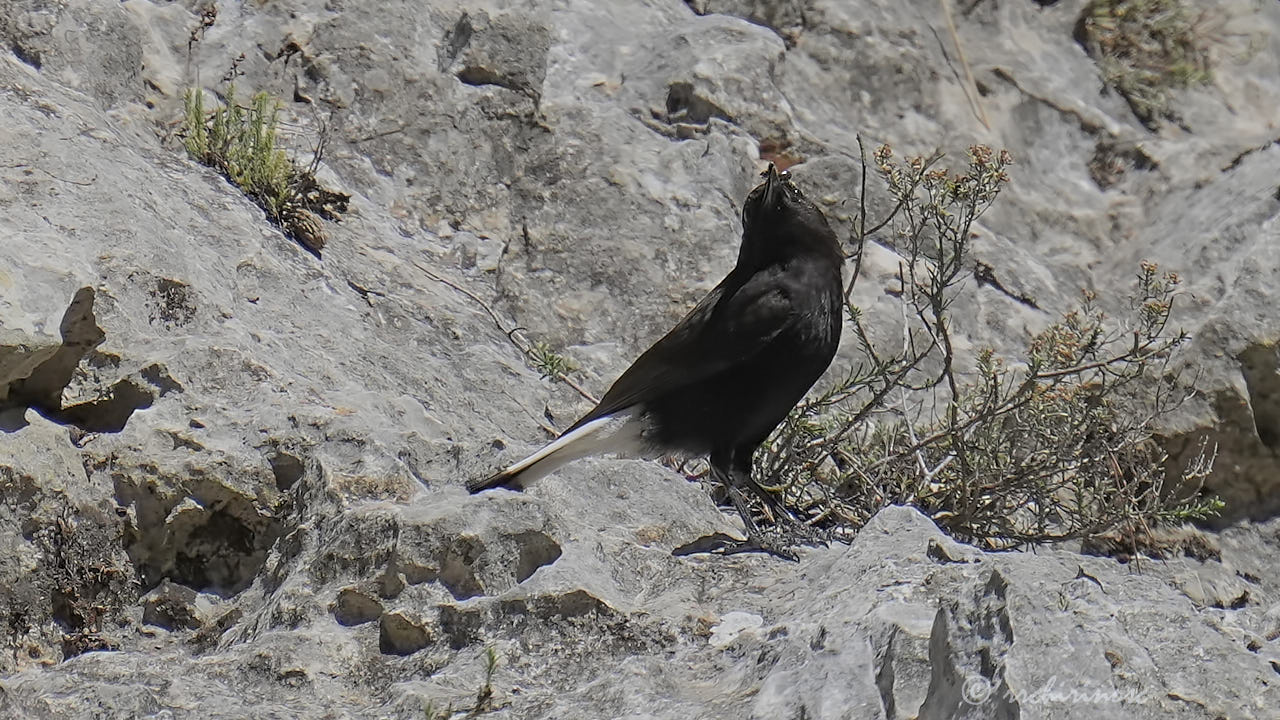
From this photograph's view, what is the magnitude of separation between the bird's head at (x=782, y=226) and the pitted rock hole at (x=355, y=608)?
7.66ft

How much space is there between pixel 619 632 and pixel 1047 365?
2596mm

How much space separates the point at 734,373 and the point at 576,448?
73 centimetres

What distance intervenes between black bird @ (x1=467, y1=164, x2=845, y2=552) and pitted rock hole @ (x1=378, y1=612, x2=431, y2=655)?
4.79 feet

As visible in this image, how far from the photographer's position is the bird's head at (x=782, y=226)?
17.1 feet

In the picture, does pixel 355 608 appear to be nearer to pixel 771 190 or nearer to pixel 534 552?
pixel 534 552

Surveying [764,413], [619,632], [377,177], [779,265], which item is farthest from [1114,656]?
[377,177]

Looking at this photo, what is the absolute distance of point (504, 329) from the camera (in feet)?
19.0

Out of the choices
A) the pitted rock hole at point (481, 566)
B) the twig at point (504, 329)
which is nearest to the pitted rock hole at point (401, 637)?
the pitted rock hole at point (481, 566)

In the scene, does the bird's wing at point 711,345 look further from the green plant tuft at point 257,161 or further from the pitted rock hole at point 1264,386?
the pitted rock hole at point 1264,386

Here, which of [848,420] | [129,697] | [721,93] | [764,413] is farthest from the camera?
[721,93]

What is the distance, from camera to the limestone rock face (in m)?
3.02

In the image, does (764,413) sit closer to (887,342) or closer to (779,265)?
(779,265)

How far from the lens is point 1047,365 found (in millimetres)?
Answer: 5277

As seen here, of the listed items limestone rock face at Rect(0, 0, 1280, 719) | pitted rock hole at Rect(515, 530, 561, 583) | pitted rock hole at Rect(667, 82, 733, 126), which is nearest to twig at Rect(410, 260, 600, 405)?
limestone rock face at Rect(0, 0, 1280, 719)
